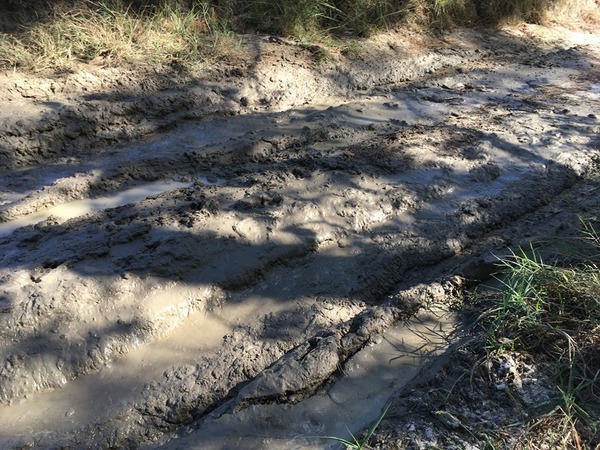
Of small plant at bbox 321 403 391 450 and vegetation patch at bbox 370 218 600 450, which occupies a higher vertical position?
vegetation patch at bbox 370 218 600 450

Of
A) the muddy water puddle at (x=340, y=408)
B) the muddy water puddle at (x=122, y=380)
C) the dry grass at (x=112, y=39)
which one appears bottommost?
the muddy water puddle at (x=122, y=380)

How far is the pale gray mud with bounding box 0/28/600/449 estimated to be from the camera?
2729 mm

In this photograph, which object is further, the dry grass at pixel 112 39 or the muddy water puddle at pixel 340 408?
the dry grass at pixel 112 39

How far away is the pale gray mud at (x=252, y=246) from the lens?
2729mm

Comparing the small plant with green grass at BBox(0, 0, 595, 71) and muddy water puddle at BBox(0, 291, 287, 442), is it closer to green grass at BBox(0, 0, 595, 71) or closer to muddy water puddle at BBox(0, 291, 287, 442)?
muddy water puddle at BBox(0, 291, 287, 442)

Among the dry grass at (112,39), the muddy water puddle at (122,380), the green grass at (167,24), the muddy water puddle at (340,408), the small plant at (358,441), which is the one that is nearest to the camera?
the small plant at (358,441)

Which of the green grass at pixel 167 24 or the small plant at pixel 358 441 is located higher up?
the green grass at pixel 167 24

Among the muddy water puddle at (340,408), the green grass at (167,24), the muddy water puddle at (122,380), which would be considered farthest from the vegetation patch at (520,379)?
the green grass at (167,24)

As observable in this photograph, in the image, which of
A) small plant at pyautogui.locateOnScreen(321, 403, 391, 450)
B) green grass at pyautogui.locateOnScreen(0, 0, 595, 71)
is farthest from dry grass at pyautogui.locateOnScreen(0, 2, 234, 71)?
small plant at pyautogui.locateOnScreen(321, 403, 391, 450)

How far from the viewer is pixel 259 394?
265cm

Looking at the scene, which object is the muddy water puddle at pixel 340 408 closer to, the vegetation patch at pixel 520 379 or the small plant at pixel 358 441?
the small plant at pixel 358 441

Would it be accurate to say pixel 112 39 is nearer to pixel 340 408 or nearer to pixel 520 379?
pixel 340 408

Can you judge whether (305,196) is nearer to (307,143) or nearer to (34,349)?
(307,143)

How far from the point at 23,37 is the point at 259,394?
485 centimetres
